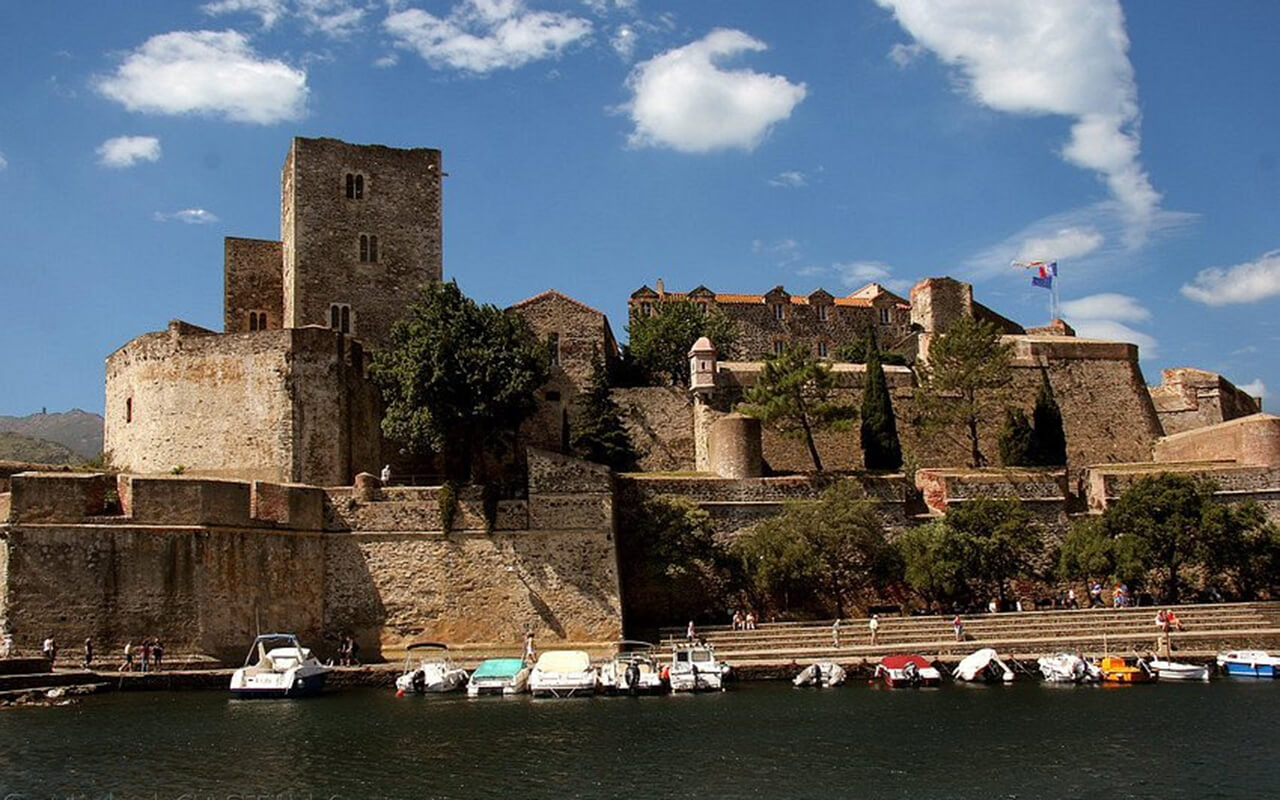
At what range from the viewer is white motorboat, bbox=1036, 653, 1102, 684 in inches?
1093

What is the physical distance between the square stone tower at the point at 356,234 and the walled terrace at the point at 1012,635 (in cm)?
1449

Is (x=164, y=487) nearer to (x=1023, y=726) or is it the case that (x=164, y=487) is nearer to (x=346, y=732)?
(x=346, y=732)

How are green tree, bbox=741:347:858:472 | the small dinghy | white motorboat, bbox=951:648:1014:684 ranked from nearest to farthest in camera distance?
the small dinghy < white motorboat, bbox=951:648:1014:684 < green tree, bbox=741:347:858:472

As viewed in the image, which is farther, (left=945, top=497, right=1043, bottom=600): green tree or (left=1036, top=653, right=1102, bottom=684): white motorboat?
(left=945, top=497, right=1043, bottom=600): green tree

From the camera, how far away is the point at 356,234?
131 ft

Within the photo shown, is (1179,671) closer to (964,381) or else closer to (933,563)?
(933,563)

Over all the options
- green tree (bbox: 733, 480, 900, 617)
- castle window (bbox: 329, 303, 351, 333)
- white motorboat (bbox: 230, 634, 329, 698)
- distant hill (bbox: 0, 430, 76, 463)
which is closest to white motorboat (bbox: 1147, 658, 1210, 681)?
green tree (bbox: 733, 480, 900, 617)

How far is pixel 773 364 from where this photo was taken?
38.6m

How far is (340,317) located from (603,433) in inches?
341

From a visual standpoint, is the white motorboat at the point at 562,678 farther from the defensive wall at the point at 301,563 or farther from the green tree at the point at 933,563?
the green tree at the point at 933,563

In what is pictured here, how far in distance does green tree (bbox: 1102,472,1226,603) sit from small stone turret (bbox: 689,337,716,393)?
1228 cm

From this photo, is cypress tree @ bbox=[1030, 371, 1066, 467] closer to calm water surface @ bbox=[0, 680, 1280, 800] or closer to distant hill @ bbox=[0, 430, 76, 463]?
calm water surface @ bbox=[0, 680, 1280, 800]

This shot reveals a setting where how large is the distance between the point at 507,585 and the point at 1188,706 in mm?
15381

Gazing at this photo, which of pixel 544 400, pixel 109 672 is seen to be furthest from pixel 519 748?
pixel 544 400
